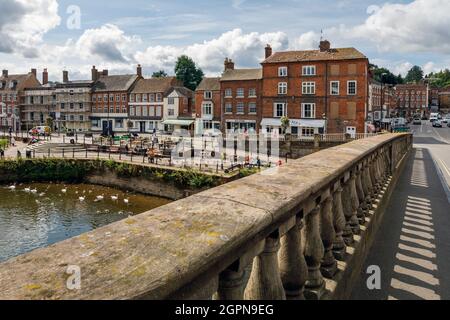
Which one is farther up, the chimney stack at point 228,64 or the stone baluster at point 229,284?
the chimney stack at point 228,64

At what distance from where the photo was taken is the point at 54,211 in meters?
26.3

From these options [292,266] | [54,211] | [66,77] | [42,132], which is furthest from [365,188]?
[66,77]

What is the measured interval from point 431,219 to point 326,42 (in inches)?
1773

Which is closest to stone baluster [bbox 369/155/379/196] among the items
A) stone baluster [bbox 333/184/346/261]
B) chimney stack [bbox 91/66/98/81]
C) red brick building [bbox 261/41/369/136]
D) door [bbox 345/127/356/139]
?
stone baluster [bbox 333/184/346/261]

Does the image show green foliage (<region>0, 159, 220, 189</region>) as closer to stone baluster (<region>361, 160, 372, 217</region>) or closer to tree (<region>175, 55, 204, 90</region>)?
stone baluster (<region>361, 160, 372, 217</region>)

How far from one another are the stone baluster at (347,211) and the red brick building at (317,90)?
43.8 m

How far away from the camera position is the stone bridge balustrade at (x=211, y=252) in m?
1.41

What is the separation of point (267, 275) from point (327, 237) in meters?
1.46

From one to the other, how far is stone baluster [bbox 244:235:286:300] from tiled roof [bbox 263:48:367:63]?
4724cm

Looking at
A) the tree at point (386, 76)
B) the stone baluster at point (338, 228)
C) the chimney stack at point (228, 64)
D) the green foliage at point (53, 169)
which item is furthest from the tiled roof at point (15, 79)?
the stone baluster at point (338, 228)

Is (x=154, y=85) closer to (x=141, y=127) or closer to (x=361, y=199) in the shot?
(x=141, y=127)

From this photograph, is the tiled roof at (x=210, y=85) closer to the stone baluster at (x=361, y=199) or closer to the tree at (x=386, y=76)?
the stone baluster at (x=361, y=199)

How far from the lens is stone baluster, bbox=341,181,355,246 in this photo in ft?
14.7

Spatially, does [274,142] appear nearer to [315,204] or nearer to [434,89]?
[315,204]
